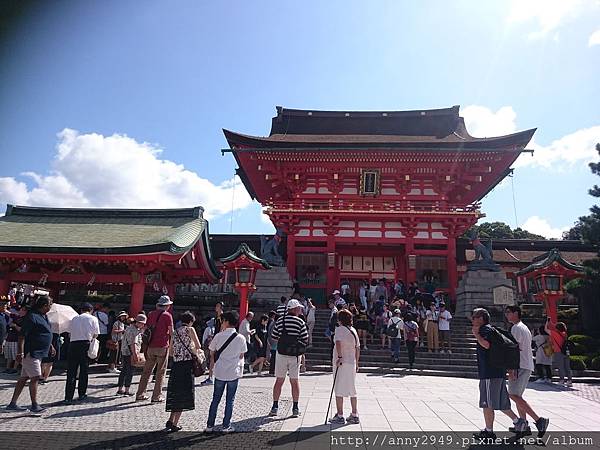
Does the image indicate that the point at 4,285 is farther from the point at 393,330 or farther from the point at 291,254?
the point at 393,330

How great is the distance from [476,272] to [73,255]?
15.2 meters

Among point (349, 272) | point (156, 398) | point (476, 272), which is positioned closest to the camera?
point (156, 398)

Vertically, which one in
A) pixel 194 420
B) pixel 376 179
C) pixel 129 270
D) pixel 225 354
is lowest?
pixel 194 420

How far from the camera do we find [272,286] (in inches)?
704

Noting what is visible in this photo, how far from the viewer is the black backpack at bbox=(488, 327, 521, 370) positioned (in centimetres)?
532

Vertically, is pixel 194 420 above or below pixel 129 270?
below

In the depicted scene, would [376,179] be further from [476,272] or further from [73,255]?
[73,255]

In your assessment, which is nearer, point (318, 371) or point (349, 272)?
point (318, 371)

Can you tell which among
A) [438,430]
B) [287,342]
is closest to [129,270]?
[287,342]

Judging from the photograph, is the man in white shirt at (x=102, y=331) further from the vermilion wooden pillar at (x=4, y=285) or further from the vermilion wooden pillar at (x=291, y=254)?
the vermilion wooden pillar at (x=291, y=254)

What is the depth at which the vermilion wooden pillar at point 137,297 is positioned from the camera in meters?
13.3

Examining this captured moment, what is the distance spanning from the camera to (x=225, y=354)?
5.79 meters

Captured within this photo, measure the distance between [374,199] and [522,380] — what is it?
16652 millimetres

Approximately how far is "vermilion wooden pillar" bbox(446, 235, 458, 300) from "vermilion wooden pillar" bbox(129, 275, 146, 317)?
13.8 m
